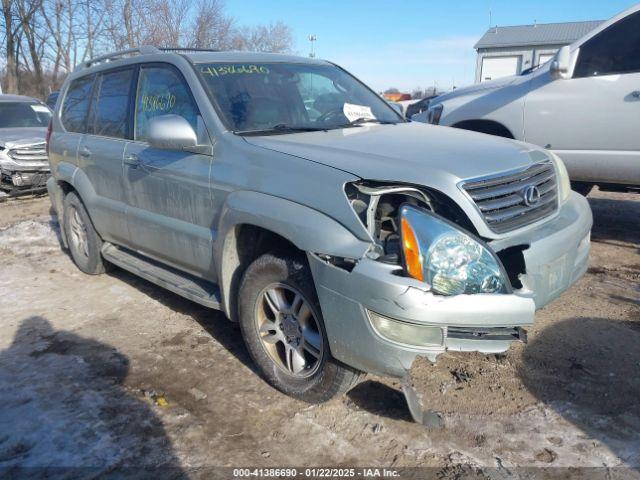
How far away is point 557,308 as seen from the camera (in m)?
3.94

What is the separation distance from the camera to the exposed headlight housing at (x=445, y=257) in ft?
7.42

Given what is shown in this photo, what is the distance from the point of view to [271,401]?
2.93 meters

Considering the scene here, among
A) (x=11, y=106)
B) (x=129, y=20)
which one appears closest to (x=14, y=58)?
(x=129, y=20)

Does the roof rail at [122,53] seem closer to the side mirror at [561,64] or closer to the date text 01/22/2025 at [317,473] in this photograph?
the date text 01/22/2025 at [317,473]

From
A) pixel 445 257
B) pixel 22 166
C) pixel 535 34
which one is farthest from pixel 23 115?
pixel 535 34

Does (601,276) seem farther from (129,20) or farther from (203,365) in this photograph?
(129,20)

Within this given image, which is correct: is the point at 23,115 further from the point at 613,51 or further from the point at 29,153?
the point at 613,51

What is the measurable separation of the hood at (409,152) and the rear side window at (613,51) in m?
2.45

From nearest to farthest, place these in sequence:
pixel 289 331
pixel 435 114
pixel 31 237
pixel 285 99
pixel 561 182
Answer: pixel 289 331 → pixel 561 182 → pixel 285 99 → pixel 435 114 → pixel 31 237

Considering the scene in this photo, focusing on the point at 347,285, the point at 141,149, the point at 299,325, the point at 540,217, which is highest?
the point at 141,149

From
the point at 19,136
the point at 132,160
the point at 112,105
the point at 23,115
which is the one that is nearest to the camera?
the point at 132,160

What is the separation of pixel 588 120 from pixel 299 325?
12.4 feet

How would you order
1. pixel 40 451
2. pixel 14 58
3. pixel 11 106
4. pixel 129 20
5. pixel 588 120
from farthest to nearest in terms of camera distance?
pixel 14 58 < pixel 129 20 < pixel 11 106 < pixel 588 120 < pixel 40 451

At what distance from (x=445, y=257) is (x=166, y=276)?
2256 millimetres
